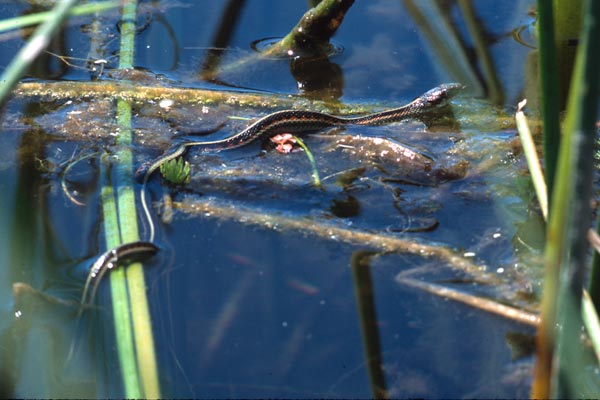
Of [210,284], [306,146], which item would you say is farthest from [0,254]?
[306,146]

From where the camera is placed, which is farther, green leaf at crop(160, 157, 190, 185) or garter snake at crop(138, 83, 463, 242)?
garter snake at crop(138, 83, 463, 242)

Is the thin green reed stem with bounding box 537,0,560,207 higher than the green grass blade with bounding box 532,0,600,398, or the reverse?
the thin green reed stem with bounding box 537,0,560,207

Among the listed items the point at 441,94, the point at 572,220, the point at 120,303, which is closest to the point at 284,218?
the point at 120,303

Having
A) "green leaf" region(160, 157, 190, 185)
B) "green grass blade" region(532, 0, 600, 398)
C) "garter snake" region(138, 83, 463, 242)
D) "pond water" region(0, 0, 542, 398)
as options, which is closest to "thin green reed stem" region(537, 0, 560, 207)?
"green grass blade" region(532, 0, 600, 398)

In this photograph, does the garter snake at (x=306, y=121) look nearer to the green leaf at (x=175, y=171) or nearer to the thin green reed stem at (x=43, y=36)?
the green leaf at (x=175, y=171)

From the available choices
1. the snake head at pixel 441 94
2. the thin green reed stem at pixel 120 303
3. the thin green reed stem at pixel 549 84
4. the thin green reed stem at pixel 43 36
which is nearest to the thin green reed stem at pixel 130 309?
the thin green reed stem at pixel 120 303

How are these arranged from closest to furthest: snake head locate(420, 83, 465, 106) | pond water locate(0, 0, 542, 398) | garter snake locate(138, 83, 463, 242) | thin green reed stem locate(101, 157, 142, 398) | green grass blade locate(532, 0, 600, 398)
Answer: green grass blade locate(532, 0, 600, 398), thin green reed stem locate(101, 157, 142, 398), pond water locate(0, 0, 542, 398), garter snake locate(138, 83, 463, 242), snake head locate(420, 83, 465, 106)

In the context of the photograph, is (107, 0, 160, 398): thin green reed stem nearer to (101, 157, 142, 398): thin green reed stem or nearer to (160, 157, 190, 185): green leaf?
(101, 157, 142, 398): thin green reed stem
